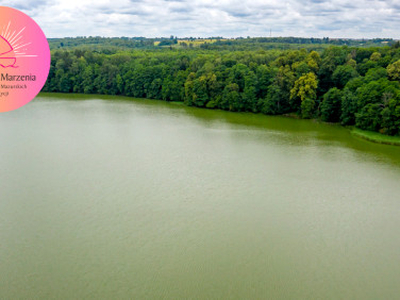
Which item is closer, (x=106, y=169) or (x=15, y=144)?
(x=106, y=169)

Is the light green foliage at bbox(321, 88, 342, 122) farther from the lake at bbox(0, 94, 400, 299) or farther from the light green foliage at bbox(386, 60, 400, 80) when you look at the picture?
the lake at bbox(0, 94, 400, 299)

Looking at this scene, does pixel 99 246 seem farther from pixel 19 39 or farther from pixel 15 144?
pixel 15 144

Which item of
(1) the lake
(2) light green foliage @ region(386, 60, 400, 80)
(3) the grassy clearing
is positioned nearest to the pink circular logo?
(1) the lake

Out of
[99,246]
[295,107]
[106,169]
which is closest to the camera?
[99,246]

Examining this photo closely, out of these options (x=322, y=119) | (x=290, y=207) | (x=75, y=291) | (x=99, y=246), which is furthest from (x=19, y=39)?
(x=322, y=119)

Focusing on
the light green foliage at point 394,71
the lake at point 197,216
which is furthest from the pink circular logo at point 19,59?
the light green foliage at point 394,71

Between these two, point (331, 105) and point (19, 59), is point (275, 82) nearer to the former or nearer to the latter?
point (331, 105)
